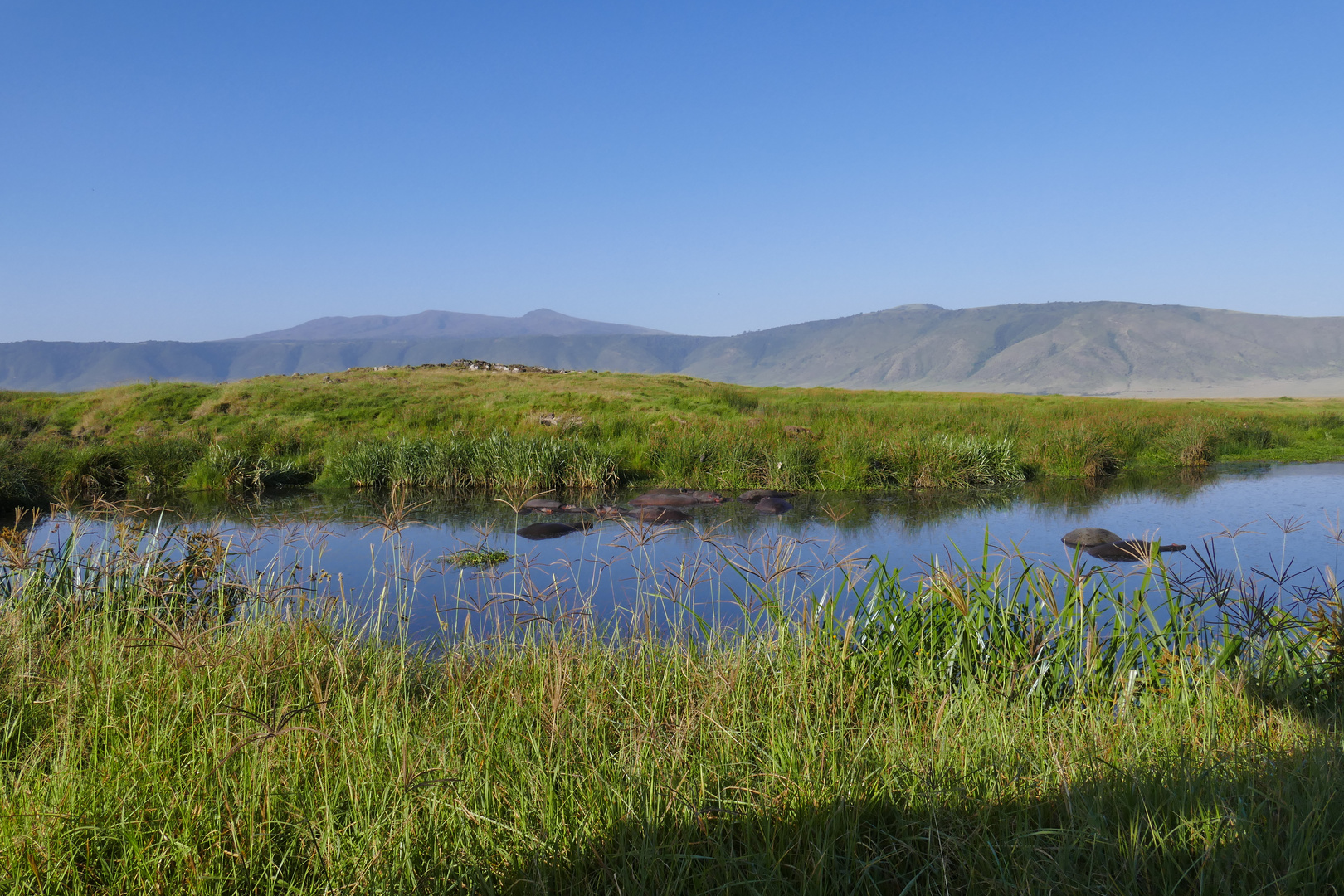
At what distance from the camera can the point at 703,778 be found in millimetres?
2523

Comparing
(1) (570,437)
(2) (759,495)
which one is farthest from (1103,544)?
(1) (570,437)

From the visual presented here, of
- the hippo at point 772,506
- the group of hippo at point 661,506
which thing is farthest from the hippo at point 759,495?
the hippo at point 772,506

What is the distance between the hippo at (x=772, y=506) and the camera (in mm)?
12555

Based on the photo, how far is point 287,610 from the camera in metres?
4.16

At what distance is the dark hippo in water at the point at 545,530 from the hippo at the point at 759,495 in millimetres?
3632

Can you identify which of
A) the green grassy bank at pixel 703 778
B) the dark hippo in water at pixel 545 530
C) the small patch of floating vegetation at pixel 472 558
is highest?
the green grassy bank at pixel 703 778

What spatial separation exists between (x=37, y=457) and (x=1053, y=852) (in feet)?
64.4

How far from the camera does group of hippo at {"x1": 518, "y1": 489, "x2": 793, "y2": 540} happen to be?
11016mm

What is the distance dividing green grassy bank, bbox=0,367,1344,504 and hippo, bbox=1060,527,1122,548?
5.68 m

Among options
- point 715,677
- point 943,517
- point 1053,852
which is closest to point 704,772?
point 715,677

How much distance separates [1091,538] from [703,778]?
8319 millimetres

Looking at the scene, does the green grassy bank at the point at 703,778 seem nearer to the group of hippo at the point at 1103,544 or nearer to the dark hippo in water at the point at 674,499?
the group of hippo at the point at 1103,544

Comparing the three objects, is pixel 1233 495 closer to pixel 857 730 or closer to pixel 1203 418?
pixel 1203 418

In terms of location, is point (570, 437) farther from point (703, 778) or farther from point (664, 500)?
point (703, 778)
